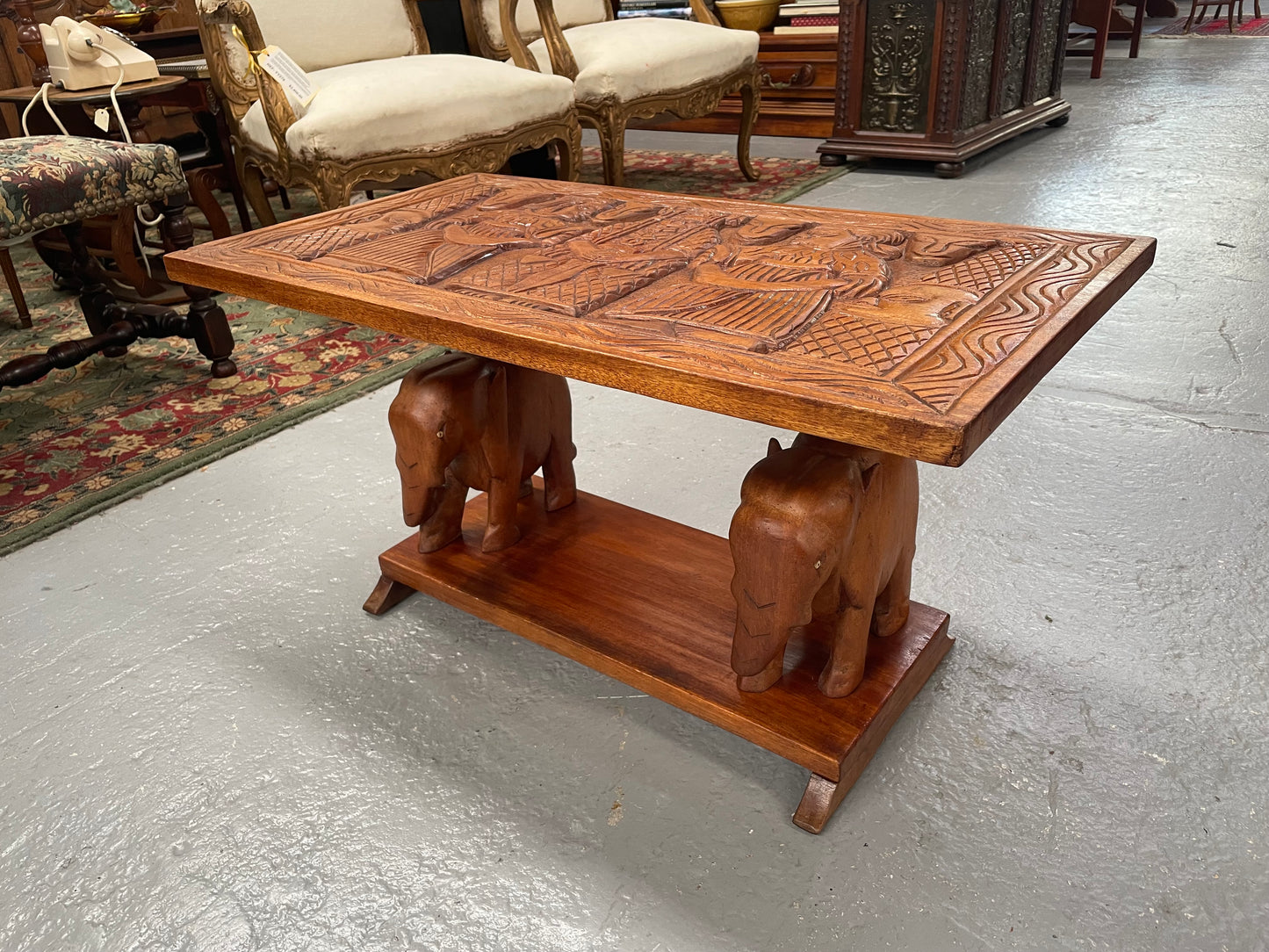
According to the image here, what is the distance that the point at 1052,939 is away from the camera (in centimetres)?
93

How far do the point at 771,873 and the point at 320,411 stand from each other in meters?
1.57

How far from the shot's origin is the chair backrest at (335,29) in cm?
277

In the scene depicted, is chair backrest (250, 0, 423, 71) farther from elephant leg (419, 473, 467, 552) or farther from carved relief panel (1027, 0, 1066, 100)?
carved relief panel (1027, 0, 1066, 100)

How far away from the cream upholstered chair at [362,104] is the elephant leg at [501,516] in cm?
147

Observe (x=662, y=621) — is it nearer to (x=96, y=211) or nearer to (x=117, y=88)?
(x=96, y=211)

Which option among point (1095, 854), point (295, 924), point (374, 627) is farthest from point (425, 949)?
point (1095, 854)

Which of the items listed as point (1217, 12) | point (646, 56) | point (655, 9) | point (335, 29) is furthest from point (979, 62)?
point (1217, 12)

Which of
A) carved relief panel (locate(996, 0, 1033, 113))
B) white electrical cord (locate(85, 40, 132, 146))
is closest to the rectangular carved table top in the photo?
white electrical cord (locate(85, 40, 132, 146))

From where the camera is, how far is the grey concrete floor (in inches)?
38.7

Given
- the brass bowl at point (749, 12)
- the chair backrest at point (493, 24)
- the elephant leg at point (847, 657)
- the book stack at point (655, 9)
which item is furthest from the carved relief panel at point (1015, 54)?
the elephant leg at point (847, 657)

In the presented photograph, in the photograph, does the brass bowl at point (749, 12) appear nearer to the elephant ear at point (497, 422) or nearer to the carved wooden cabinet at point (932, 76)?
the carved wooden cabinet at point (932, 76)

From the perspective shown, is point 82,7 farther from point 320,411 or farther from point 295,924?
point 295,924

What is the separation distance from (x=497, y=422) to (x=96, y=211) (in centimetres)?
134

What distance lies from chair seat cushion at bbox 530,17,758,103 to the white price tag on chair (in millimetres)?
1214
